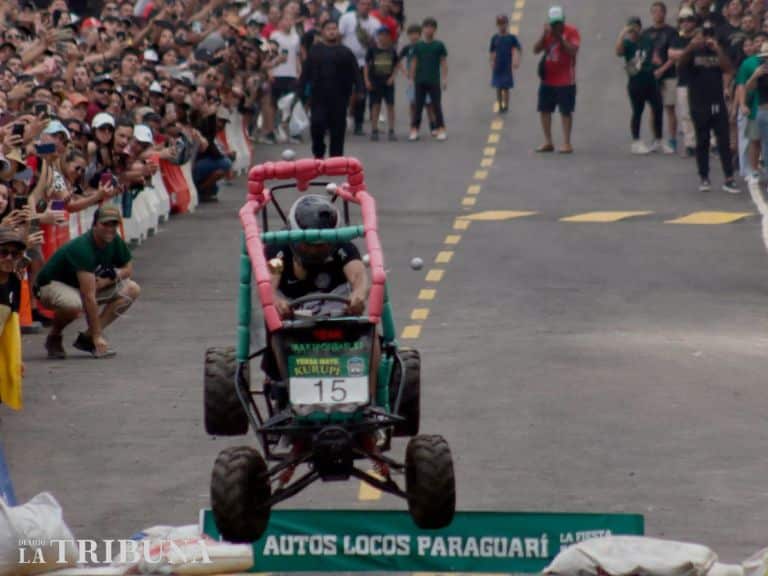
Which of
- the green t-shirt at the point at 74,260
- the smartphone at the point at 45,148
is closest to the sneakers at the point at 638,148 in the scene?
the smartphone at the point at 45,148

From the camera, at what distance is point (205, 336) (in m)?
20.0

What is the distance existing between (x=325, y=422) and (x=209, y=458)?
3.93 m

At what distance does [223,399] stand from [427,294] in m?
10.00

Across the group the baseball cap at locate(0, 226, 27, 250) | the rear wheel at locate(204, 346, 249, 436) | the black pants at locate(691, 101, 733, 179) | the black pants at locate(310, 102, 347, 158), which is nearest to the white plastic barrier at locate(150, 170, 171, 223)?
the black pants at locate(310, 102, 347, 158)

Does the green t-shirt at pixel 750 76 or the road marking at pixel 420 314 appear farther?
the green t-shirt at pixel 750 76

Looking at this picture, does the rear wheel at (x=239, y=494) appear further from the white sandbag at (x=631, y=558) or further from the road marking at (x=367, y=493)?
the road marking at (x=367, y=493)

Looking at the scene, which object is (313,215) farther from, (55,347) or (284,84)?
(284,84)

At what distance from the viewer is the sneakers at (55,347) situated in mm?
18938

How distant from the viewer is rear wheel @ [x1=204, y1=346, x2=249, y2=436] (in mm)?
12508

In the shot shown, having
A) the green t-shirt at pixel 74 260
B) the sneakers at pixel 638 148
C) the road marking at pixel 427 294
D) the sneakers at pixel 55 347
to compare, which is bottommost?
the sneakers at pixel 638 148

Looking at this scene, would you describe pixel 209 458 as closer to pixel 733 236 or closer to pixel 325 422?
pixel 325 422

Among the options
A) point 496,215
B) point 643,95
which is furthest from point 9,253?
point 643,95

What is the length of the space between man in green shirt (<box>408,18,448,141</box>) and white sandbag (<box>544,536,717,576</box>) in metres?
25.2

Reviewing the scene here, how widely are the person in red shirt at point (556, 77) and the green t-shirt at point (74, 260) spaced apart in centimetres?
1642
